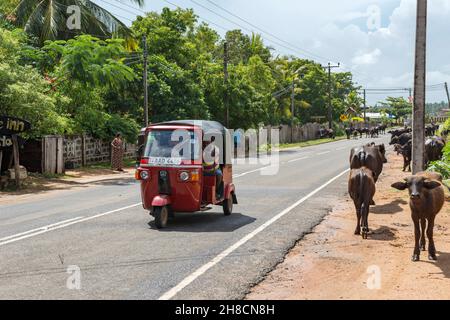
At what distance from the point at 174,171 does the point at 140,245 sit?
7.58 ft

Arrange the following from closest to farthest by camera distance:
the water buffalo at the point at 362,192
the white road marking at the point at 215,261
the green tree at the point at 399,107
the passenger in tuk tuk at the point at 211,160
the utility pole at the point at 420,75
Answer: the white road marking at the point at 215,261, the water buffalo at the point at 362,192, the passenger in tuk tuk at the point at 211,160, the utility pole at the point at 420,75, the green tree at the point at 399,107

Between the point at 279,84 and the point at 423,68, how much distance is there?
54977mm

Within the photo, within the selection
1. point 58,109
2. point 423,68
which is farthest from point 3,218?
point 58,109

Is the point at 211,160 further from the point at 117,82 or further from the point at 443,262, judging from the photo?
the point at 117,82

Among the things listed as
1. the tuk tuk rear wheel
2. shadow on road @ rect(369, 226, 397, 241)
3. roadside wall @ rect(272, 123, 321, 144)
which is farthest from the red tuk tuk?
roadside wall @ rect(272, 123, 321, 144)

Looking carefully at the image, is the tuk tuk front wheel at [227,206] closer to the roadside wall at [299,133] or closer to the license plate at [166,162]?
the license plate at [166,162]

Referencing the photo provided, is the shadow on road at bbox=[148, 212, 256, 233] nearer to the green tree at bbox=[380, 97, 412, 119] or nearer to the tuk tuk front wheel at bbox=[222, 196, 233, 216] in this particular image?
the tuk tuk front wheel at bbox=[222, 196, 233, 216]

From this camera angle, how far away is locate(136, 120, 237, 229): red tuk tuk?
11875 millimetres

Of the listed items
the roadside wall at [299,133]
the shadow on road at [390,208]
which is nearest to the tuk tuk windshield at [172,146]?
the shadow on road at [390,208]

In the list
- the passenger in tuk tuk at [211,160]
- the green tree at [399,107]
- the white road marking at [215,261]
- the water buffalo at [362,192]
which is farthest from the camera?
the green tree at [399,107]

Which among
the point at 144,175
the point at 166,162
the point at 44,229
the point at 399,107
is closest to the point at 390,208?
the point at 166,162

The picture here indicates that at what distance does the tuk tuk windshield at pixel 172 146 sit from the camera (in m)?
12.1

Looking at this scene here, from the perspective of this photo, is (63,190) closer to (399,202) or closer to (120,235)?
(120,235)
